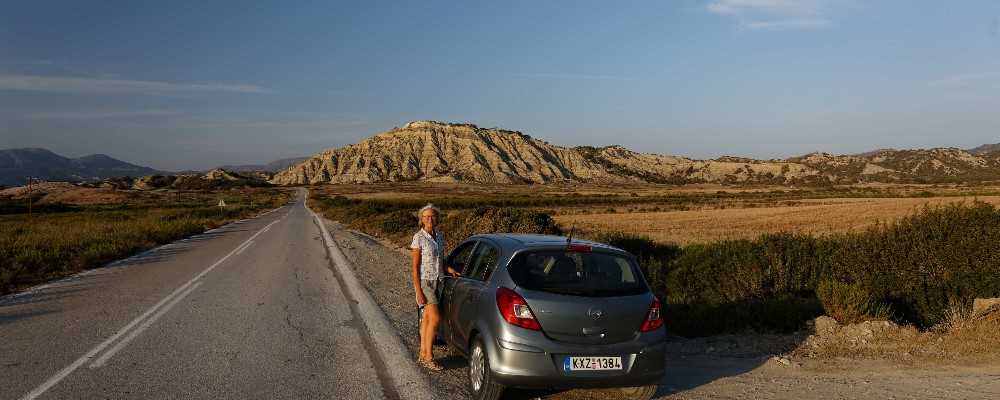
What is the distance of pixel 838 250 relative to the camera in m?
11.4

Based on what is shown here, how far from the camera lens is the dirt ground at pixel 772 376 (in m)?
5.87

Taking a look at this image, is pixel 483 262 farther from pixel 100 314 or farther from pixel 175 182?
pixel 175 182

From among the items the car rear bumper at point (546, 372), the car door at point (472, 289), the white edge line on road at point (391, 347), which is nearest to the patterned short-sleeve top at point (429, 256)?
the car door at point (472, 289)

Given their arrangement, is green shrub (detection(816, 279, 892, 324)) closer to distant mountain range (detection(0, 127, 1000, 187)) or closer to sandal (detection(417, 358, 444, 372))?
sandal (detection(417, 358, 444, 372))

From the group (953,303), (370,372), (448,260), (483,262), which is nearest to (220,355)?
(370,372)

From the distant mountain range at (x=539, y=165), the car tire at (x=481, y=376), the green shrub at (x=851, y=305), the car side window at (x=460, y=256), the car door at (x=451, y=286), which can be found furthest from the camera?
the distant mountain range at (x=539, y=165)

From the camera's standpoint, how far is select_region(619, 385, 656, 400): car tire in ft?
18.6

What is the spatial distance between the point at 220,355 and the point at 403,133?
7403 inches

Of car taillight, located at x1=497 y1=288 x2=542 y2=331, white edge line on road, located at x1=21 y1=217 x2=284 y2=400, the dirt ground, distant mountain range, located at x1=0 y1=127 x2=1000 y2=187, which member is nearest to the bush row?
the dirt ground

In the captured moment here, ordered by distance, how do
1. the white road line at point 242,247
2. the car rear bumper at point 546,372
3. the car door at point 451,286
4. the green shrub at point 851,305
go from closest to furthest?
the car rear bumper at point 546,372 < the car door at point 451,286 < the green shrub at point 851,305 < the white road line at point 242,247

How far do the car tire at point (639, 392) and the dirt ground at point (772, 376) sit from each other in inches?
6.2

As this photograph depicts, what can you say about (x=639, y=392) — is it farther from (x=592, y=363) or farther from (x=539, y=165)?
(x=539, y=165)

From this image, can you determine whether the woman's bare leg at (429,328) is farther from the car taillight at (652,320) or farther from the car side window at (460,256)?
the car taillight at (652,320)

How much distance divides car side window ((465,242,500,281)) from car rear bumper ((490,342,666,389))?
835 mm
